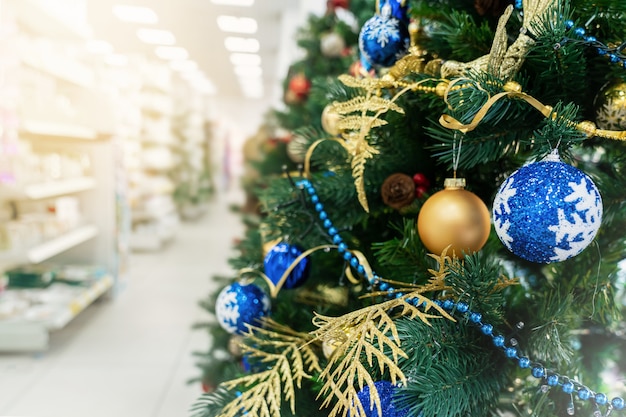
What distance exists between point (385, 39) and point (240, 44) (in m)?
0.54

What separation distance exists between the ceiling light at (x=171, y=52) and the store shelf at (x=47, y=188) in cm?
102

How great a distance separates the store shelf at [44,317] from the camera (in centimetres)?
153

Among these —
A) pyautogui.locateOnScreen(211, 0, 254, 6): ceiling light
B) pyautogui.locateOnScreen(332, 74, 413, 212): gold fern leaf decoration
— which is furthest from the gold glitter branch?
pyautogui.locateOnScreen(211, 0, 254, 6): ceiling light

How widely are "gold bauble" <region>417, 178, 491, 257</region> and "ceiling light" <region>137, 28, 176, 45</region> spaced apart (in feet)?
2.30

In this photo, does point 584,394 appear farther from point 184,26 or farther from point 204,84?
point 204,84

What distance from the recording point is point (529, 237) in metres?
0.34

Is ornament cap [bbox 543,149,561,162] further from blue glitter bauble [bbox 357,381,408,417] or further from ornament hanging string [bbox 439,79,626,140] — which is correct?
blue glitter bauble [bbox 357,381,408,417]

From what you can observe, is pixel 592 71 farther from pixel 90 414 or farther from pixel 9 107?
pixel 9 107

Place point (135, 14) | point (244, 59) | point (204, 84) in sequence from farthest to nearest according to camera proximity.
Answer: point (204, 84), point (244, 59), point (135, 14)

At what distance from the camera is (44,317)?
1656 millimetres

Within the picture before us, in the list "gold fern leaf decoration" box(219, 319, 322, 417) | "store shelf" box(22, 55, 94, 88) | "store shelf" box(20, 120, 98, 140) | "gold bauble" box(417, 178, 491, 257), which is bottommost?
"gold fern leaf decoration" box(219, 319, 322, 417)

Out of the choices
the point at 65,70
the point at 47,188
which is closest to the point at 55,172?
the point at 47,188

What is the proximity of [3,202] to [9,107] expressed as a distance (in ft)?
2.32

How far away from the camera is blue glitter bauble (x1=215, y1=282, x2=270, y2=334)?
0.58m
